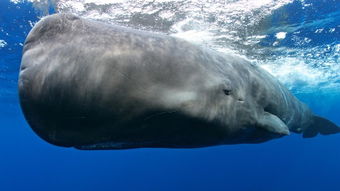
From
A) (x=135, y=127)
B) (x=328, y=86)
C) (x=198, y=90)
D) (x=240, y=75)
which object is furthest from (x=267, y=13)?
(x=328, y=86)

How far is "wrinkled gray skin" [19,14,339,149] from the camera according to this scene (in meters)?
2.43

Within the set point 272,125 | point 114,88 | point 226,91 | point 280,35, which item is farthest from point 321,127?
point 114,88

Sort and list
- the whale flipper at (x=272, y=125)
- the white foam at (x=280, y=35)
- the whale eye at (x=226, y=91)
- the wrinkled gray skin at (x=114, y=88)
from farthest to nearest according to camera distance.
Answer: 1. the white foam at (x=280, y=35)
2. the whale flipper at (x=272, y=125)
3. the whale eye at (x=226, y=91)
4. the wrinkled gray skin at (x=114, y=88)

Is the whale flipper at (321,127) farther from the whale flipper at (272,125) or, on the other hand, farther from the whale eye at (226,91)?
the whale eye at (226,91)

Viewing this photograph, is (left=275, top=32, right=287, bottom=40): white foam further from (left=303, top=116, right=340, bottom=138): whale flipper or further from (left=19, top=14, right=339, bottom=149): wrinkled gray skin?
(left=19, top=14, right=339, bottom=149): wrinkled gray skin

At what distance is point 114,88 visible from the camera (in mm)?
2498

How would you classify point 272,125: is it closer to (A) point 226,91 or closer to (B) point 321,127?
(A) point 226,91

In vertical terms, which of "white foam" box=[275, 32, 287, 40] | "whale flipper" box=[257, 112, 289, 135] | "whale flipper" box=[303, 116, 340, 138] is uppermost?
"white foam" box=[275, 32, 287, 40]

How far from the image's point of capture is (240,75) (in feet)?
16.1

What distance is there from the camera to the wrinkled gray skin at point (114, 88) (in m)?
2.43

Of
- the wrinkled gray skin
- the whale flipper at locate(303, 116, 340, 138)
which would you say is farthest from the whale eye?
the whale flipper at locate(303, 116, 340, 138)

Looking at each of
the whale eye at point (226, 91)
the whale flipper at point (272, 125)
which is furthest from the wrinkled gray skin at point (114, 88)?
the whale flipper at point (272, 125)

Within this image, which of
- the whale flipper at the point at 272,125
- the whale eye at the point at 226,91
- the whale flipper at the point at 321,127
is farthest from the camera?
the whale flipper at the point at 321,127

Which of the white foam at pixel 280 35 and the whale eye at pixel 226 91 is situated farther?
the white foam at pixel 280 35
